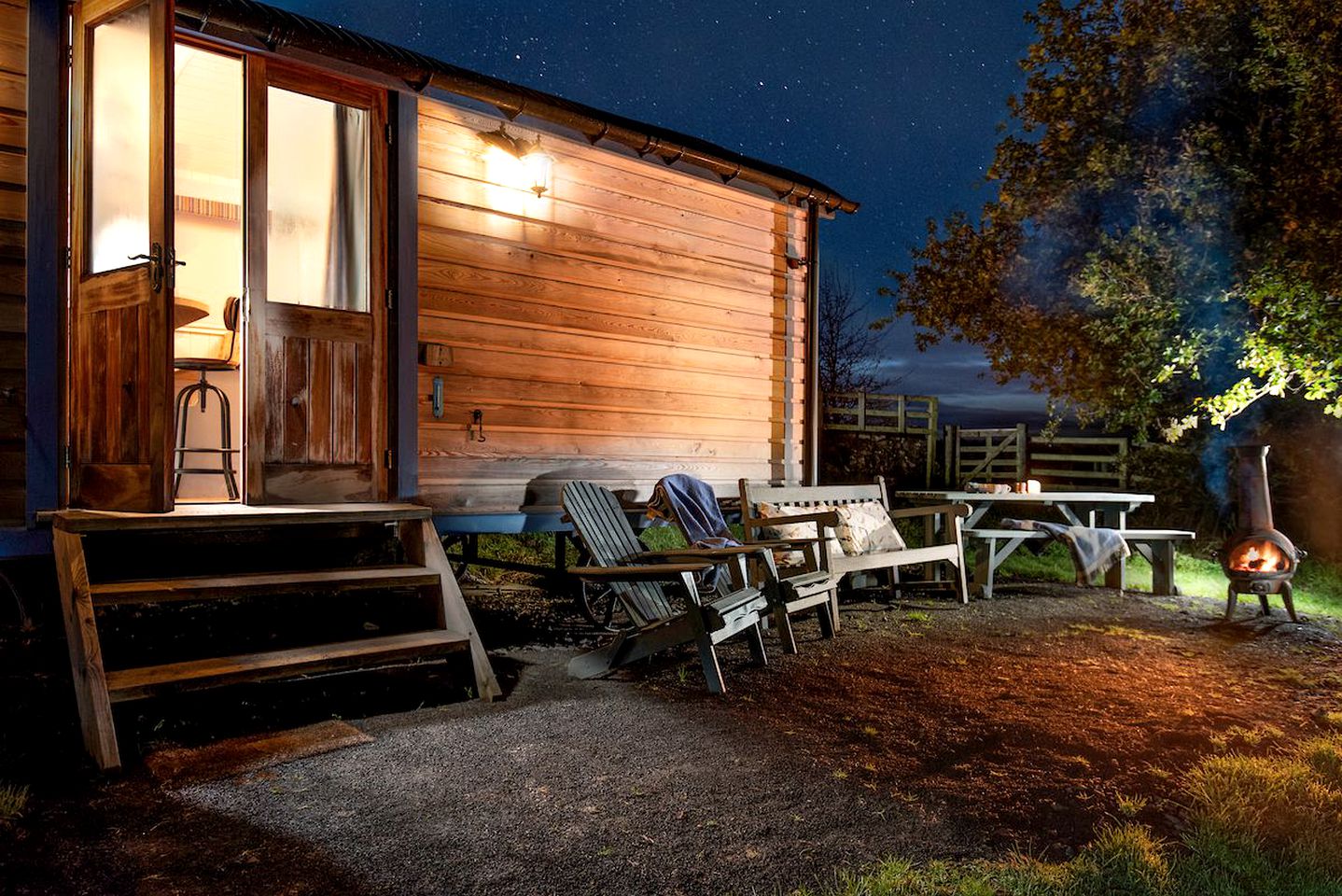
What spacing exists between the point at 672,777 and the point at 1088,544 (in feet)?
18.2

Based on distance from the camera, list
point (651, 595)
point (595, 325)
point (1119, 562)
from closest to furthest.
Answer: point (651, 595)
point (595, 325)
point (1119, 562)

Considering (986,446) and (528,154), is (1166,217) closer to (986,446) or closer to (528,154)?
(528,154)

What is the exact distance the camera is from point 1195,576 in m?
8.62

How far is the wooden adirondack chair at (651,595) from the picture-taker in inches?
161

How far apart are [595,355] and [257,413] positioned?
2.37 metres

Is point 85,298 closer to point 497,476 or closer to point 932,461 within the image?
point 497,476

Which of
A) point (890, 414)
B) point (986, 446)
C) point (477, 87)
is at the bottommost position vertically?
point (986, 446)

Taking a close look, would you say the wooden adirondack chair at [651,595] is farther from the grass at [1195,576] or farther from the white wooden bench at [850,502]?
the grass at [1195,576]

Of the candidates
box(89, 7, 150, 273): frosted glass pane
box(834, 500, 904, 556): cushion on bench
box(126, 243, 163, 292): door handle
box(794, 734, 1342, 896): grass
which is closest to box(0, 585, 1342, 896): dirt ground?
box(794, 734, 1342, 896): grass

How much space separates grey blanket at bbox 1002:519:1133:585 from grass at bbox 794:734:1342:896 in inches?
180

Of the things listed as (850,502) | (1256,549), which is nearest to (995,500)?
(850,502)

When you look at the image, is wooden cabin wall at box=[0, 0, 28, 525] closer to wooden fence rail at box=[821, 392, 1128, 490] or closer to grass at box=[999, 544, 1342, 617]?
grass at box=[999, 544, 1342, 617]

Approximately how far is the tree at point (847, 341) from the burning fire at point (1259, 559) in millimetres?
16238

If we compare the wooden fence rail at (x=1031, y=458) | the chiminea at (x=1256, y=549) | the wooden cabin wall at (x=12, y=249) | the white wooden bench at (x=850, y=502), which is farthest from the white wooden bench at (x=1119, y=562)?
the wooden fence rail at (x=1031, y=458)
